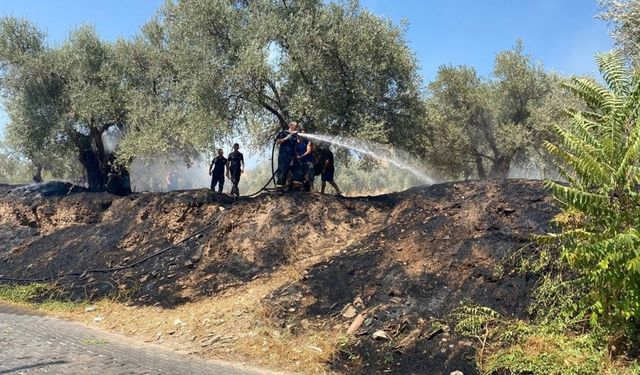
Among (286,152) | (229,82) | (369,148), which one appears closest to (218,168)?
(229,82)

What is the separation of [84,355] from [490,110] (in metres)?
20.4

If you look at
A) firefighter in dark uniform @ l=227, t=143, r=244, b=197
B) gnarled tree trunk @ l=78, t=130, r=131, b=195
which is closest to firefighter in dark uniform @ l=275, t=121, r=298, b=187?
firefighter in dark uniform @ l=227, t=143, r=244, b=197

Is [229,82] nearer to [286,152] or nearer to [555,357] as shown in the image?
[286,152]

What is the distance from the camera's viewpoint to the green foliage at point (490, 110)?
22359 millimetres

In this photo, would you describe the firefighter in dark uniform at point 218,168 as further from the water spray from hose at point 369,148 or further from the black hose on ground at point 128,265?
the black hose on ground at point 128,265

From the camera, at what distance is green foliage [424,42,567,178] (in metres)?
22.4

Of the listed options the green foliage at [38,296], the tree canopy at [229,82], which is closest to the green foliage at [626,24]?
the tree canopy at [229,82]

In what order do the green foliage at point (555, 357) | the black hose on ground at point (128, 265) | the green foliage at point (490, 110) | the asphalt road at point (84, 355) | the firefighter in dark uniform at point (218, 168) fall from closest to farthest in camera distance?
the green foliage at point (555, 357)
the asphalt road at point (84, 355)
the black hose on ground at point (128, 265)
the firefighter in dark uniform at point (218, 168)
the green foliage at point (490, 110)

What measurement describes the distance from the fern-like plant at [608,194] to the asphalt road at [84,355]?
3895mm

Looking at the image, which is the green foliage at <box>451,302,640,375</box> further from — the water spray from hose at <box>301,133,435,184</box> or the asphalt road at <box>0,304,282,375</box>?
the water spray from hose at <box>301,133,435,184</box>

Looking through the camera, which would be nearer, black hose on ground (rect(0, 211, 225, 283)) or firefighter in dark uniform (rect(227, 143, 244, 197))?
black hose on ground (rect(0, 211, 225, 283))

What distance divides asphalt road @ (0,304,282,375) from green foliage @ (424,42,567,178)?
56.3 ft

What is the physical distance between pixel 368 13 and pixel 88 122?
35.0ft

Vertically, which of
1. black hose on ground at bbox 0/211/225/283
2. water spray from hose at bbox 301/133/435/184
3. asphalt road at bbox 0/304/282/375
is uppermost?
water spray from hose at bbox 301/133/435/184
